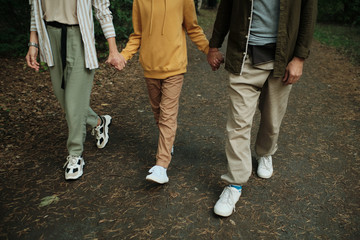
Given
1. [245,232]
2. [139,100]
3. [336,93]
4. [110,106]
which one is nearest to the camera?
[245,232]

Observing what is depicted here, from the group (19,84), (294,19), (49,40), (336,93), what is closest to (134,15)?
(49,40)

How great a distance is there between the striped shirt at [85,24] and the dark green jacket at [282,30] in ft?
3.85

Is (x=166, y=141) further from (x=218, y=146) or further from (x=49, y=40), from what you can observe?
(x=49, y=40)

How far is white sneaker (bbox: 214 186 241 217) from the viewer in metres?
2.69

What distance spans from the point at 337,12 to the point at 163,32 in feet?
66.9

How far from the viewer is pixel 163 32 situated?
9.43ft

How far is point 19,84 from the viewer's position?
226 inches

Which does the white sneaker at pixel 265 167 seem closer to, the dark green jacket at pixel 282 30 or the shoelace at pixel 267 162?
the shoelace at pixel 267 162

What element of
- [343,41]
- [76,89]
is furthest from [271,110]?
[343,41]

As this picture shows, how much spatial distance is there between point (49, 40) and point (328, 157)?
3550 mm

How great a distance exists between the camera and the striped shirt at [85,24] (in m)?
2.86

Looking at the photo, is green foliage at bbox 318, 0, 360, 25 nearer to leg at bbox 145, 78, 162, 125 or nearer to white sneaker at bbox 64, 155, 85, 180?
leg at bbox 145, 78, 162, 125

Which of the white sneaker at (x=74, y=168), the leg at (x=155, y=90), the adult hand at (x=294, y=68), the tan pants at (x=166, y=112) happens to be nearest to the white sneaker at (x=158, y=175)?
the tan pants at (x=166, y=112)

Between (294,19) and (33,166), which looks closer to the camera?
(294,19)
